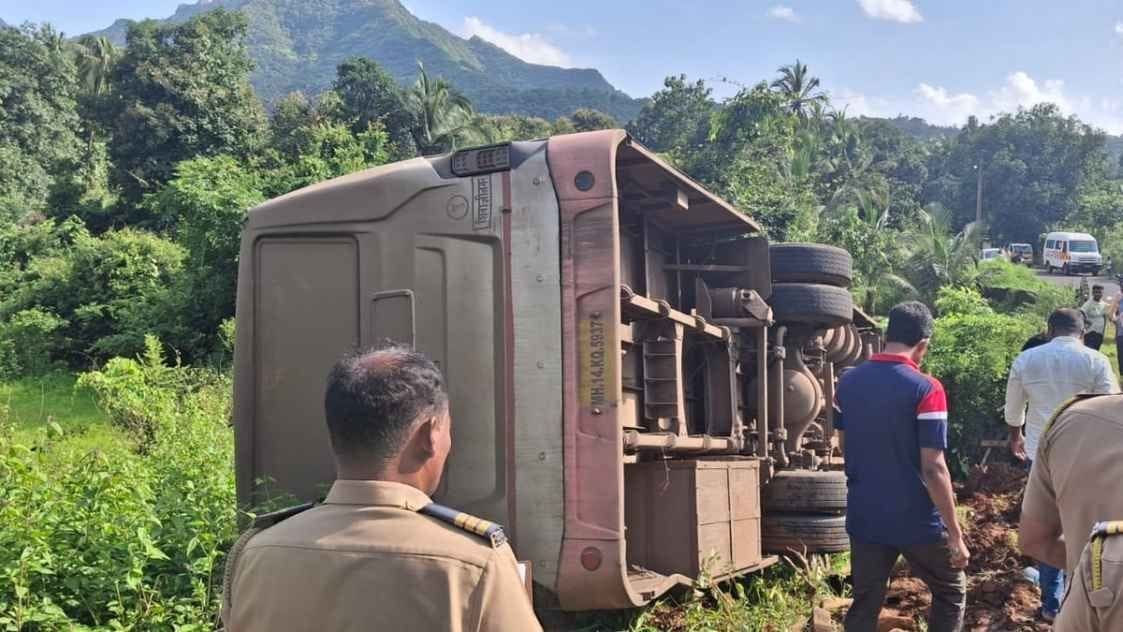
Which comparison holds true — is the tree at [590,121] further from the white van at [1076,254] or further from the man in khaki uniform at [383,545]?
the man in khaki uniform at [383,545]

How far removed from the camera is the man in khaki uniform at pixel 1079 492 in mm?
1812

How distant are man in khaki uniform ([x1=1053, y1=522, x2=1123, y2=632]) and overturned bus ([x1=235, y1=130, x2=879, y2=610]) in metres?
2.22

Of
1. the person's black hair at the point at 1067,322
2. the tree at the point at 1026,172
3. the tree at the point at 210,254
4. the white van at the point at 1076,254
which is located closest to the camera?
the person's black hair at the point at 1067,322

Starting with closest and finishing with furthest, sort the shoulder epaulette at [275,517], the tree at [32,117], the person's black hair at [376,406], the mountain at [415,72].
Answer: the person's black hair at [376,406]
the shoulder epaulette at [275,517]
the tree at [32,117]
the mountain at [415,72]

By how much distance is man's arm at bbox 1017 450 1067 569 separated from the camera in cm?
226

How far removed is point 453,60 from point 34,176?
152171 millimetres

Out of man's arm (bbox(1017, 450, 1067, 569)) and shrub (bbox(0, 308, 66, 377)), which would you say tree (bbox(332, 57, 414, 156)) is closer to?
shrub (bbox(0, 308, 66, 377))

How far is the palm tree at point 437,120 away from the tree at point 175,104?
18.2 ft

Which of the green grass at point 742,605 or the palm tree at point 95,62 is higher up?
the palm tree at point 95,62

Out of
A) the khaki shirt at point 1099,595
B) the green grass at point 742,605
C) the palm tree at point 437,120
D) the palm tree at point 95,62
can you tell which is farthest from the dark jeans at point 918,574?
the palm tree at point 95,62

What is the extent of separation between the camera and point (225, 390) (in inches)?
491

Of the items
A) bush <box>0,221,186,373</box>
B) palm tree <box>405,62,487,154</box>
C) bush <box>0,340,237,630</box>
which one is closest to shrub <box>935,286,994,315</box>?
bush <box>0,221,186,373</box>

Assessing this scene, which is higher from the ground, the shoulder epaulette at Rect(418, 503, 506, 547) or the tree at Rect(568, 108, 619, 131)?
the tree at Rect(568, 108, 619, 131)

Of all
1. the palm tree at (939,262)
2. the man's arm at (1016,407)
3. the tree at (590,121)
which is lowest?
the man's arm at (1016,407)
